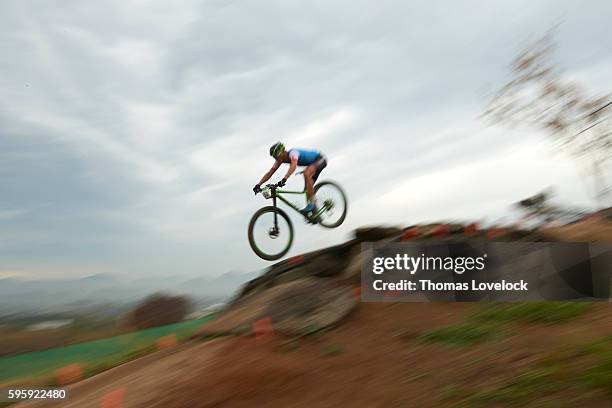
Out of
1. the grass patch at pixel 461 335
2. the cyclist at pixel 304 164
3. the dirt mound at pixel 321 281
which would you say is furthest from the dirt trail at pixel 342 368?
the cyclist at pixel 304 164

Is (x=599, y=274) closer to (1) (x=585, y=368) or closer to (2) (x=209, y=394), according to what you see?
(1) (x=585, y=368)

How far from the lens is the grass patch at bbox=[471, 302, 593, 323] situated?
23.9ft

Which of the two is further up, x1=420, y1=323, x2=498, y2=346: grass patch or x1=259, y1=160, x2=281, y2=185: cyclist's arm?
x1=259, y1=160, x2=281, y2=185: cyclist's arm

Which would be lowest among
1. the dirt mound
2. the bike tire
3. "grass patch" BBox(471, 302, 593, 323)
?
"grass patch" BBox(471, 302, 593, 323)

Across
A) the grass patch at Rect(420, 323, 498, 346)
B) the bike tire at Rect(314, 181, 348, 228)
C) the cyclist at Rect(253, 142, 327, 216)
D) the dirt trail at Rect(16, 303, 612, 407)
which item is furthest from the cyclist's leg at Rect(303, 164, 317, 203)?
the grass patch at Rect(420, 323, 498, 346)

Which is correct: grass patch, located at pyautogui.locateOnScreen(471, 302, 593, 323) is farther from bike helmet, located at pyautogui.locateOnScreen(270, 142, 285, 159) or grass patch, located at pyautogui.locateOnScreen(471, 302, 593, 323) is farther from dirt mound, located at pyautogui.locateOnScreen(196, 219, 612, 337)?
bike helmet, located at pyautogui.locateOnScreen(270, 142, 285, 159)

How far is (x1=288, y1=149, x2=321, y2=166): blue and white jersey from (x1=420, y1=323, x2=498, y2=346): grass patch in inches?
176

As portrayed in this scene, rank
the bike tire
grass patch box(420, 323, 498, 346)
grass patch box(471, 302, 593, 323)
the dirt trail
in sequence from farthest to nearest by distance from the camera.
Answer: the bike tire, grass patch box(471, 302, 593, 323), grass patch box(420, 323, 498, 346), the dirt trail

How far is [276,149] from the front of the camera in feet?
30.7

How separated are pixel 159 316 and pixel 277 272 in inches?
185

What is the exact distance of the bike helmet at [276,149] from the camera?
30.6ft

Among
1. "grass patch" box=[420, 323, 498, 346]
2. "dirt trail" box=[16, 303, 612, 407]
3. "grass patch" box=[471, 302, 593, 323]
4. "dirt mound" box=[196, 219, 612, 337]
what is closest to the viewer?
"dirt trail" box=[16, 303, 612, 407]

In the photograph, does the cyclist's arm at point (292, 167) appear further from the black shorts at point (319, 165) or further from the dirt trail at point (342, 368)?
the dirt trail at point (342, 368)

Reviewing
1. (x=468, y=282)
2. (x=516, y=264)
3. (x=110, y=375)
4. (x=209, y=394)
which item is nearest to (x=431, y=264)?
(x=468, y=282)
